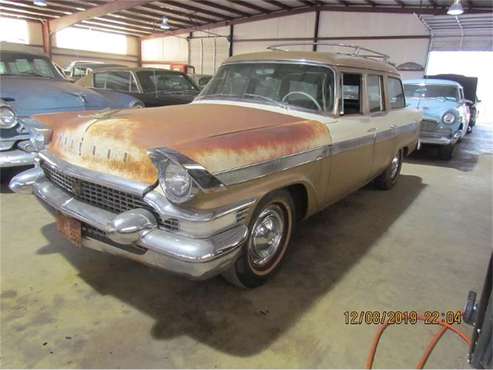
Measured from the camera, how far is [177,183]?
6.21 ft

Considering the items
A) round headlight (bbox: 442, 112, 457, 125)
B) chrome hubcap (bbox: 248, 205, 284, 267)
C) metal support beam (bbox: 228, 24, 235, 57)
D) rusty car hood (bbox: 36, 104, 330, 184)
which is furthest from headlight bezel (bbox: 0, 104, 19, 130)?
metal support beam (bbox: 228, 24, 235, 57)

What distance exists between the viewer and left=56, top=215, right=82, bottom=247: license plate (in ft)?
7.68

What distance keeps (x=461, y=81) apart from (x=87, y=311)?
1401 cm

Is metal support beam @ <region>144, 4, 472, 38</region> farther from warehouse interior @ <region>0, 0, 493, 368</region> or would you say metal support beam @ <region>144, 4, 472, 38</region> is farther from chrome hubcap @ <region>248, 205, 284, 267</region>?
chrome hubcap @ <region>248, 205, 284, 267</region>

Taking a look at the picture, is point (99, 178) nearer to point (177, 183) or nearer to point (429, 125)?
point (177, 183)

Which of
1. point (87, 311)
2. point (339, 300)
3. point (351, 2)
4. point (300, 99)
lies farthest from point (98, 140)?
point (351, 2)

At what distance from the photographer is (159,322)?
2334mm

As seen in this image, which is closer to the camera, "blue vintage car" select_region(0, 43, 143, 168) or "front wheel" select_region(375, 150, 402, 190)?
"blue vintage car" select_region(0, 43, 143, 168)

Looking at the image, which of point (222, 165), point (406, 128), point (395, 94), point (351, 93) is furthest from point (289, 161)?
point (406, 128)

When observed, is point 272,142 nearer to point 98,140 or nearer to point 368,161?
point 98,140

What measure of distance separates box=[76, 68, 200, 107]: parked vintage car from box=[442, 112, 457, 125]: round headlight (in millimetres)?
5138

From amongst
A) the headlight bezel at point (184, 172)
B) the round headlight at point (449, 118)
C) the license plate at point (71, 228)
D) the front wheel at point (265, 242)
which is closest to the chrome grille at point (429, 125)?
the round headlight at point (449, 118)

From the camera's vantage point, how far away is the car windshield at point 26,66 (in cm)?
532

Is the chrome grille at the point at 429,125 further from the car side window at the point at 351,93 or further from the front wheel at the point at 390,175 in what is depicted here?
the car side window at the point at 351,93
